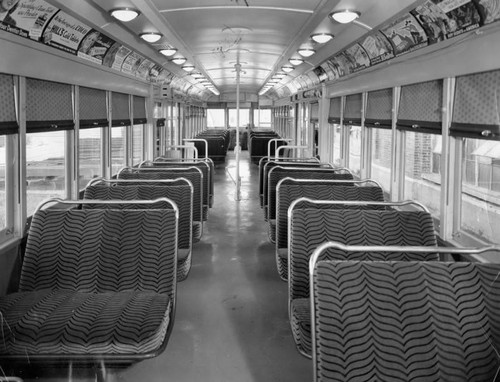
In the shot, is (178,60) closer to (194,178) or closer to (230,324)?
(194,178)

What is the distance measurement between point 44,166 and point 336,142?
5990 mm

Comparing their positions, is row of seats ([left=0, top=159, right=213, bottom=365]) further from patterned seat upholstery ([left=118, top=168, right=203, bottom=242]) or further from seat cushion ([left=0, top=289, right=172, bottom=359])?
patterned seat upholstery ([left=118, top=168, right=203, bottom=242])

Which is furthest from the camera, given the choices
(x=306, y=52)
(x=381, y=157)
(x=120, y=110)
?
(x=306, y=52)

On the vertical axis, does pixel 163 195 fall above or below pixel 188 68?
below

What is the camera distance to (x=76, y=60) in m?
5.57

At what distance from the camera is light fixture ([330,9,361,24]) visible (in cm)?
506

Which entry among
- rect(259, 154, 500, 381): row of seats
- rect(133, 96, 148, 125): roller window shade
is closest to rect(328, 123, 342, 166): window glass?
rect(133, 96, 148, 125): roller window shade

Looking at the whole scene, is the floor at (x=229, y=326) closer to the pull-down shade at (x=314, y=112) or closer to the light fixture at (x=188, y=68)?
the light fixture at (x=188, y=68)

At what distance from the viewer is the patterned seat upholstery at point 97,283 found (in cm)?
258

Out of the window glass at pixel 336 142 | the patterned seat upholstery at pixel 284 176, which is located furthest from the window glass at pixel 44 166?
the window glass at pixel 336 142

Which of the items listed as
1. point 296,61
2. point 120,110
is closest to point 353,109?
point 296,61

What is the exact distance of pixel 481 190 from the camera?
429cm

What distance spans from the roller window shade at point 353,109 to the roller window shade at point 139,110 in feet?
11.2

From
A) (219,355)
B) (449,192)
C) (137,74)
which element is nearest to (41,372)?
(219,355)
